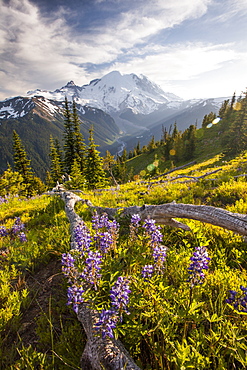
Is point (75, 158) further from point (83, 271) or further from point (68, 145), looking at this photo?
point (83, 271)

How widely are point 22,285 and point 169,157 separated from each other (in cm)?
5951

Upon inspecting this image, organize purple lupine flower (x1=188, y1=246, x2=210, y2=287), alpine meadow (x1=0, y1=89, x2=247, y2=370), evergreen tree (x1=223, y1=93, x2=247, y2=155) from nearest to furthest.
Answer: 1. alpine meadow (x1=0, y1=89, x2=247, y2=370)
2. purple lupine flower (x1=188, y1=246, x2=210, y2=287)
3. evergreen tree (x1=223, y1=93, x2=247, y2=155)

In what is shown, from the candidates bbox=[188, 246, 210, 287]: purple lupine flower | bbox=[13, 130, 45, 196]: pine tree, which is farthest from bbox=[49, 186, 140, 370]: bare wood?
bbox=[13, 130, 45, 196]: pine tree

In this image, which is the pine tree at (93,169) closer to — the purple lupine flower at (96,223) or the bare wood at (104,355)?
the purple lupine flower at (96,223)

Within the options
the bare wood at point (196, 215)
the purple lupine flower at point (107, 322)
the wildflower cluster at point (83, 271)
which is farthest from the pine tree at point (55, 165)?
the purple lupine flower at point (107, 322)

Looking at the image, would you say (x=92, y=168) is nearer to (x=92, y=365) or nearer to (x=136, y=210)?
(x=136, y=210)

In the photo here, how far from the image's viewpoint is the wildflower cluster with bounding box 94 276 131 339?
185 cm

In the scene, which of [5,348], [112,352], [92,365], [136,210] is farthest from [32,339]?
[136,210]

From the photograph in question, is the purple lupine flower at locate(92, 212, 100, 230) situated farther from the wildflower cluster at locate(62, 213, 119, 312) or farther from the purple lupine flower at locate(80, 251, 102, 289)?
the purple lupine flower at locate(80, 251, 102, 289)

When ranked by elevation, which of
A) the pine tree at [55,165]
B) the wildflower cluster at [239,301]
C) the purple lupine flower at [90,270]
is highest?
the purple lupine flower at [90,270]

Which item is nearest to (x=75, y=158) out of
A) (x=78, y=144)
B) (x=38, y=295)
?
(x=78, y=144)

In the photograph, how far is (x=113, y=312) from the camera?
6.20ft

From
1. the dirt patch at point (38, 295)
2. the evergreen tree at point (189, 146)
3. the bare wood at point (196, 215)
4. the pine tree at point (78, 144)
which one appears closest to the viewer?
A: the dirt patch at point (38, 295)

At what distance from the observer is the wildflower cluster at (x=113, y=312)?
1.85 metres
